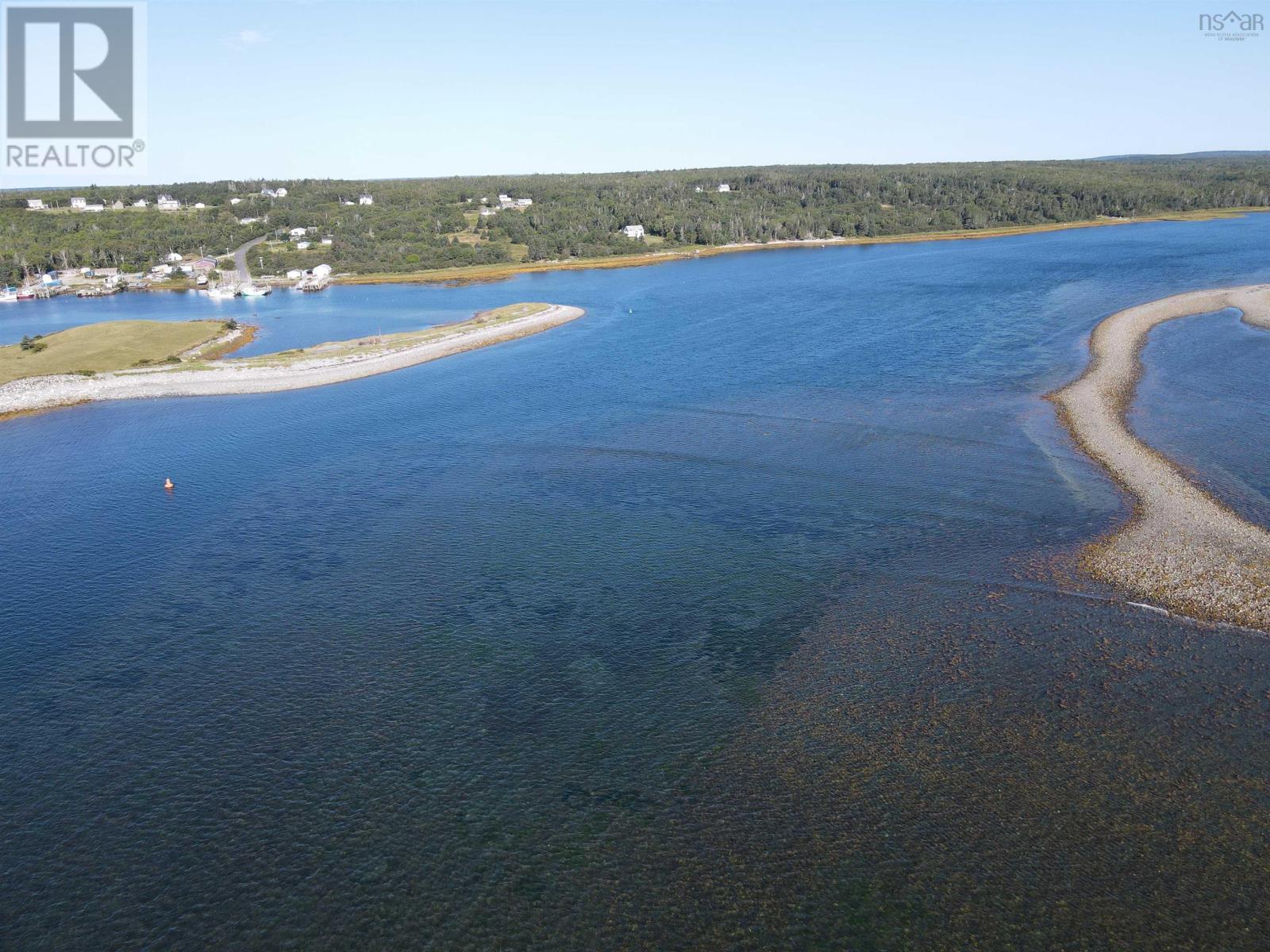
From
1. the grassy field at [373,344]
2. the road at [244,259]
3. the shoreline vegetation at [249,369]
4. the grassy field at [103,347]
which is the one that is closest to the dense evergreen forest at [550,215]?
the road at [244,259]

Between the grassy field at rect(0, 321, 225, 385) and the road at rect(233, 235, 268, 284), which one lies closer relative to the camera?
the grassy field at rect(0, 321, 225, 385)

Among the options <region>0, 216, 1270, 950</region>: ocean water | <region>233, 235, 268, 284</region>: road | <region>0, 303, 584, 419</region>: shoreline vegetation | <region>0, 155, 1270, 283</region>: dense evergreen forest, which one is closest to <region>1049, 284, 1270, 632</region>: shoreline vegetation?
<region>0, 216, 1270, 950</region>: ocean water

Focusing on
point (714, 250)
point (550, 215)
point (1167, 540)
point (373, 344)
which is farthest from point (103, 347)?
point (714, 250)

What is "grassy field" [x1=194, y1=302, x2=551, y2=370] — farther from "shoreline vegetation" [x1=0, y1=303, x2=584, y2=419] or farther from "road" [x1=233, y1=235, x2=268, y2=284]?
"road" [x1=233, y1=235, x2=268, y2=284]

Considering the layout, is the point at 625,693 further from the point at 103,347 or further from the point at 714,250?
the point at 714,250

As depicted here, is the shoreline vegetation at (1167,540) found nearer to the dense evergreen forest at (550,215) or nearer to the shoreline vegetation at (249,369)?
the shoreline vegetation at (249,369)
